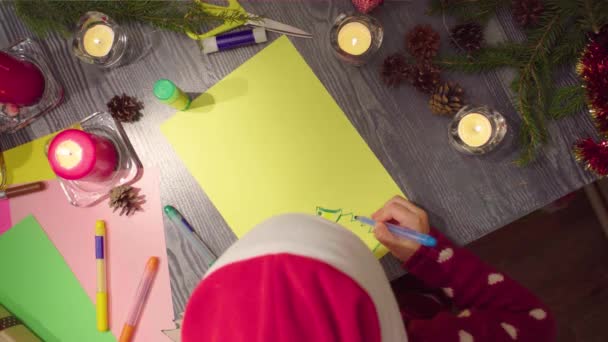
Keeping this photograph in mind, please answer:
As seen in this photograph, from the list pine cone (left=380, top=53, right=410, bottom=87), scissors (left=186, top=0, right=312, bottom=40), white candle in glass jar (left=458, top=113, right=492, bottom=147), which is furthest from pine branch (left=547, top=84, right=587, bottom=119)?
scissors (left=186, top=0, right=312, bottom=40)

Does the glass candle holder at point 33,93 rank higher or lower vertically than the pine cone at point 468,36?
higher

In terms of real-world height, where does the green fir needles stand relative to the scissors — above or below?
below

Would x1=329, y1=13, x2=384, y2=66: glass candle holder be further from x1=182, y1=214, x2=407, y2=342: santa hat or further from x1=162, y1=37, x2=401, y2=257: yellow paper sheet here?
x1=182, y1=214, x2=407, y2=342: santa hat

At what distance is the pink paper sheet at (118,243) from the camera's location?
688 mm

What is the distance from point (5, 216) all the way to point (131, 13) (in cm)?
41

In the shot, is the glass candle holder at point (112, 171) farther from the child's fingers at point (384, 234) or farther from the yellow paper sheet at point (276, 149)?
the child's fingers at point (384, 234)

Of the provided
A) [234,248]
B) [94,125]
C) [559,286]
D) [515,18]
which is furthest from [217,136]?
[559,286]

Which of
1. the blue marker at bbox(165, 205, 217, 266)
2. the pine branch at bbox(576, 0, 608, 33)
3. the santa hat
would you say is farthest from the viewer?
the blue marker at bbox(165, 205, 217, 266)

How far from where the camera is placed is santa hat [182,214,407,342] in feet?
1.09

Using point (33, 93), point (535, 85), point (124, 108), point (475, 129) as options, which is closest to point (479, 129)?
point (475, 129)

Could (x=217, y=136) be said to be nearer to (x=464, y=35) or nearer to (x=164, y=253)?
(x=164, y=253)

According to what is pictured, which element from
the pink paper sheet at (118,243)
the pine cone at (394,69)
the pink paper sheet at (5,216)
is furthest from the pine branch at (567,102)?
the pink paper sheet at (5,216)

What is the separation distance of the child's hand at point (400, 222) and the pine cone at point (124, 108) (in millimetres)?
430

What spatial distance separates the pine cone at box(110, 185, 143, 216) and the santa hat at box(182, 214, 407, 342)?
0.37 meters
